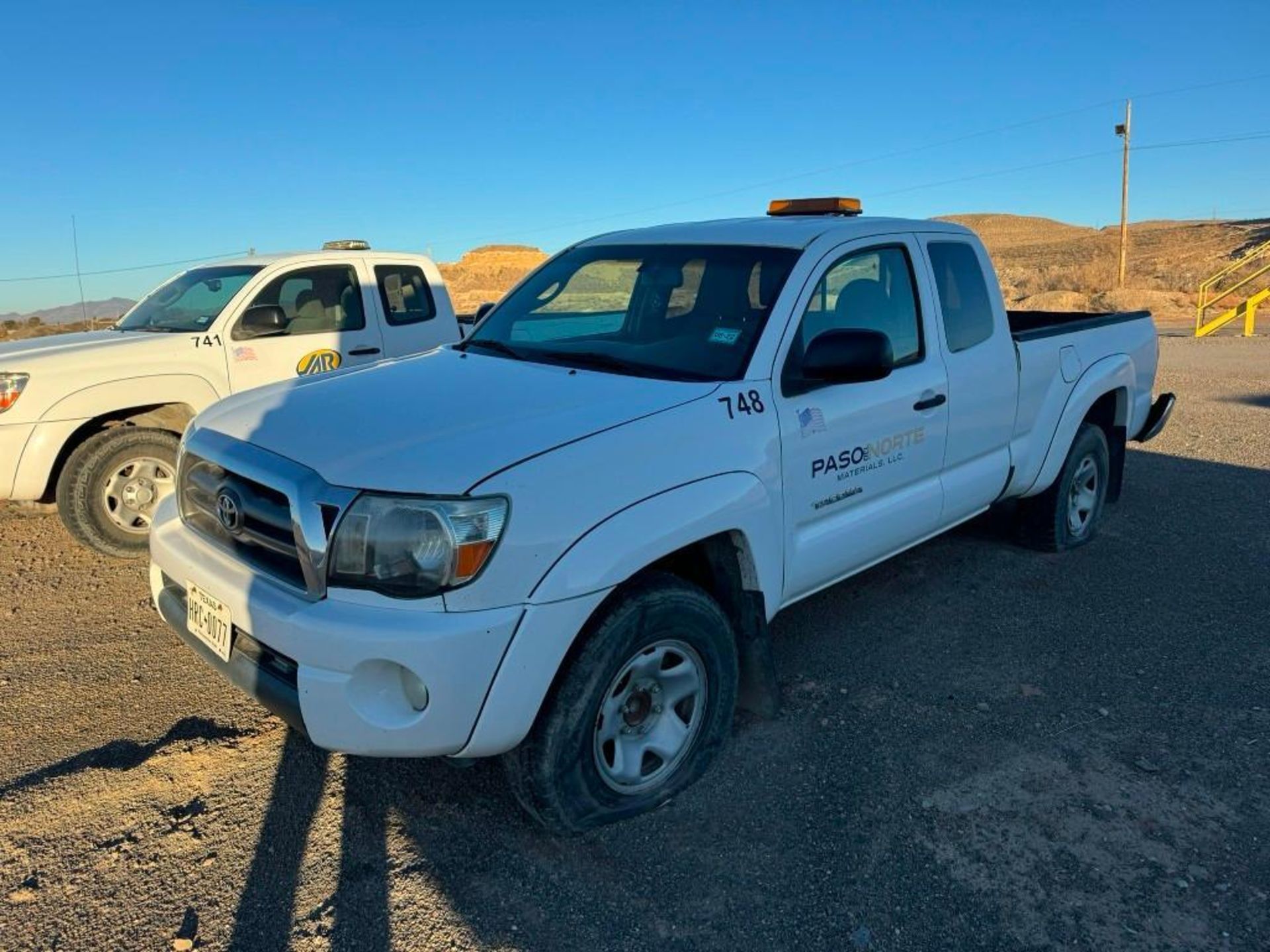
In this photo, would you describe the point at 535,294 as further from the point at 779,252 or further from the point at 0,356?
the point at 0,356

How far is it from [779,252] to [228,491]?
2229 mm

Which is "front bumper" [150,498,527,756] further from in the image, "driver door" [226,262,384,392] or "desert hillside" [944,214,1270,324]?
"desert hillside" [944,214,1270,324]

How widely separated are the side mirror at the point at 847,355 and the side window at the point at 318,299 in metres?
4.49

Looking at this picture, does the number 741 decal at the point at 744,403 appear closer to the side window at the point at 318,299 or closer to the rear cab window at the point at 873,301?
the rear cab window at the point at 873,301

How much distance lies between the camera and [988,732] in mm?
3496

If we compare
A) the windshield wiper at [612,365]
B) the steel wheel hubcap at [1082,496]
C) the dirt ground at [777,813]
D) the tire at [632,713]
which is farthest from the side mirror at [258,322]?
the steel wheel hubcap at [1082,496]

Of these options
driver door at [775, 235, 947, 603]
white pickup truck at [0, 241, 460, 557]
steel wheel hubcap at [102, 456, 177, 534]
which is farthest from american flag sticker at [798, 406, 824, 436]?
steel wheel hubcap at [102, 456, 177, 534]

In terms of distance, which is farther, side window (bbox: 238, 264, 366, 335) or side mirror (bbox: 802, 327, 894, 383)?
side window (bbox: 238, 264, 366, 335)

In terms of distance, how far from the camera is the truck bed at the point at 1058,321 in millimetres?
5012

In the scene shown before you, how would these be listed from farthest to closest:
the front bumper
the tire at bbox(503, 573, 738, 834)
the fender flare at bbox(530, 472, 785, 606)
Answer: the tire at bbox(503, 573, 738, 834)
the fender flare at bbox(530, 472, 785, 606)
the front bumper

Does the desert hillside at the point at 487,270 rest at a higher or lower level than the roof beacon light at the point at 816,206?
higher

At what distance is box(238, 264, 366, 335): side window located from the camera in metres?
6.52

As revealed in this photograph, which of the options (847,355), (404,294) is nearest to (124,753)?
(847,355)

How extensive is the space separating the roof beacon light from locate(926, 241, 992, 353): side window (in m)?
0.45
